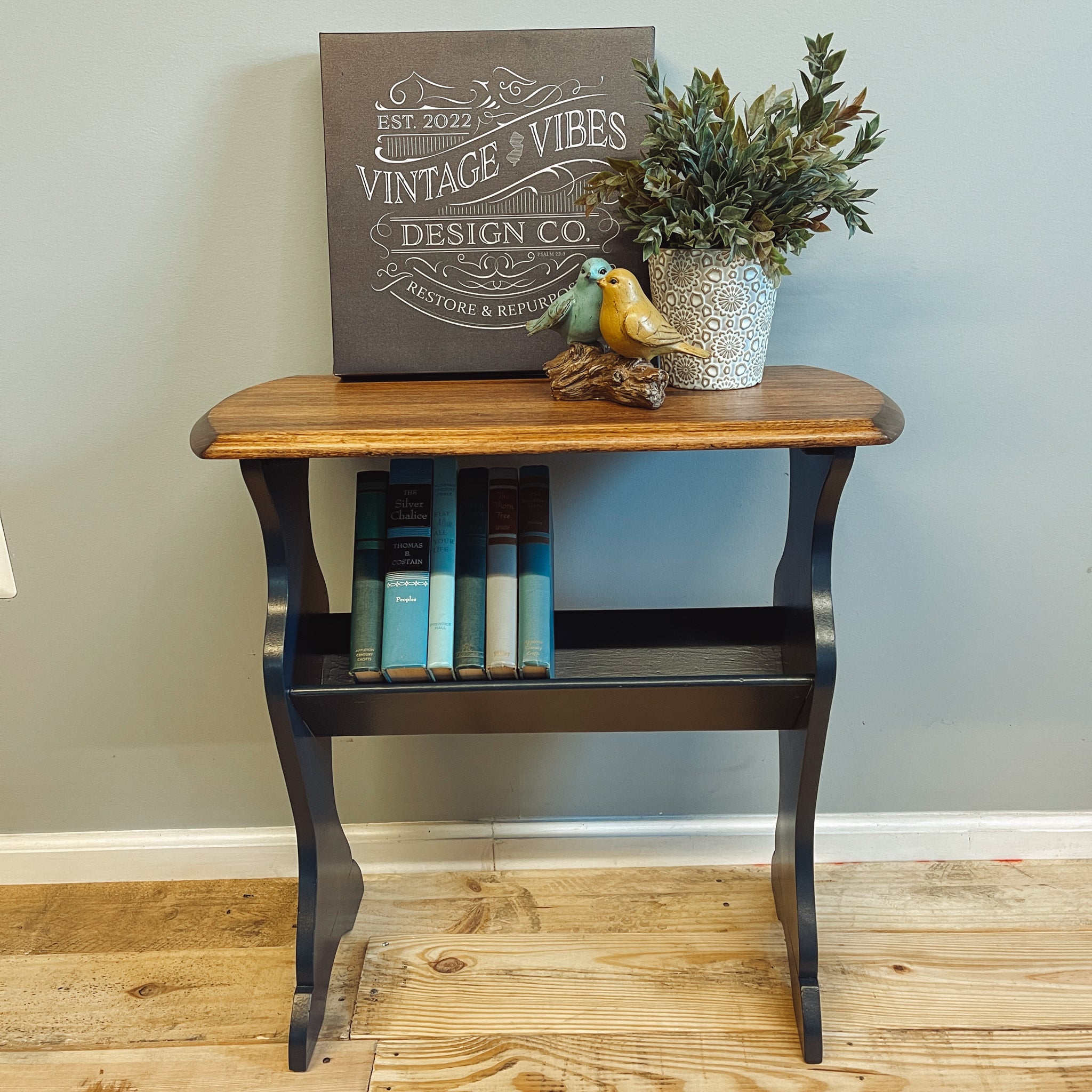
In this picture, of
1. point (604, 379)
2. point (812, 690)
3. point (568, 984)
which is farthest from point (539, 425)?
point (568, 984)

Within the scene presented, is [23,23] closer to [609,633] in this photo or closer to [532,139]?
[532,139]

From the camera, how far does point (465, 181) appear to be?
3.73 ft

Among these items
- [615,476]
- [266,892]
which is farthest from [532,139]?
[266,892]

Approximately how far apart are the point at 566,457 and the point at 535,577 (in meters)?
0.23

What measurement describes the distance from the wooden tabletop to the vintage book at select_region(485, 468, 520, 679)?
0.19 meters

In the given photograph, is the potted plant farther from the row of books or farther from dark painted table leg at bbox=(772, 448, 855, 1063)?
the row of books

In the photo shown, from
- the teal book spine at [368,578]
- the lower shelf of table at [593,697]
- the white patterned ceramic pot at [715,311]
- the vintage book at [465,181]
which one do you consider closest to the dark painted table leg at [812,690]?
the lower shelf of table at [593,697]

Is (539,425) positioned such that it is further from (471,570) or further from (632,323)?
(471,570)

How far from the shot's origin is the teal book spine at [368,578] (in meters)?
1.12

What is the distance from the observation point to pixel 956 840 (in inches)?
58.7

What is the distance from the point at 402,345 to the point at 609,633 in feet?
1.57

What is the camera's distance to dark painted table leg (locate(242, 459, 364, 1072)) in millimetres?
1049

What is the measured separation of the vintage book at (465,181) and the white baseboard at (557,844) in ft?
2.57

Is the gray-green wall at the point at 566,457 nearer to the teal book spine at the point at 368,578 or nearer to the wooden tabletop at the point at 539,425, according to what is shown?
the teal book spine at the point at 368,578
